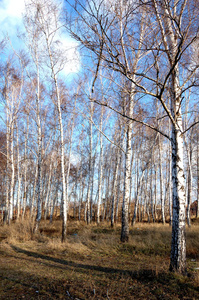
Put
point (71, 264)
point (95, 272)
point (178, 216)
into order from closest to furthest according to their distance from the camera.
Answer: point (178, 216)
point (95, 272)
point (71, 264)

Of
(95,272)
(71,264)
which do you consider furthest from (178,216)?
(71,264)

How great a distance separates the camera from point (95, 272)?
4469 millimetres

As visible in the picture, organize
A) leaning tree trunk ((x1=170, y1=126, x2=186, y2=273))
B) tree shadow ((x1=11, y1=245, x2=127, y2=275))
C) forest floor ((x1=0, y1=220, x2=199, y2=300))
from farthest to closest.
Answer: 1. tree shadow ((x1=11, y1=245, x2=127, y2=275))
2. leaning tree trunk ((x1=170, y1=126, x2=186, y2=273))
3. forest floor ((x1=0, y1=220, x2=199, y2=300))

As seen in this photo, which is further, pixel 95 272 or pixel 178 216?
pixel 95 272

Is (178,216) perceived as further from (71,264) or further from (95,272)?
(71,264)

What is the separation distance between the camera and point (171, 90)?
4570 mm

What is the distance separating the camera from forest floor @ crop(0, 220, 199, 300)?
332 centimetres

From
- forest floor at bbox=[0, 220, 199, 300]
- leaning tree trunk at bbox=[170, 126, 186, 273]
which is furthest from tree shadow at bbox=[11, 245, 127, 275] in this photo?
leaning tree trunk at bbox=[170, 126, 186, 273]

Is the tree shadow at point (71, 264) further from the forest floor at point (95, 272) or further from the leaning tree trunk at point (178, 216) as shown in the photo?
the leaning tree trunk at point (178, 216)

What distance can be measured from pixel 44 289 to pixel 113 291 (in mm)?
1236

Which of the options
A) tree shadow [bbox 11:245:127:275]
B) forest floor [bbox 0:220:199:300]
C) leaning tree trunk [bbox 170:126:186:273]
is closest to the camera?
forest floor [bbox 0:220:199:300]

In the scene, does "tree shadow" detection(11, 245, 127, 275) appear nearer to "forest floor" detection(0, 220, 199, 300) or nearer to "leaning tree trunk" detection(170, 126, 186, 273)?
"forest floor" detection(0, 220, 199, 300)

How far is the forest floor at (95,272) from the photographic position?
3.32m

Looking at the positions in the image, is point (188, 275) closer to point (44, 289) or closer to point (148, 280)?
point (148, 280)
